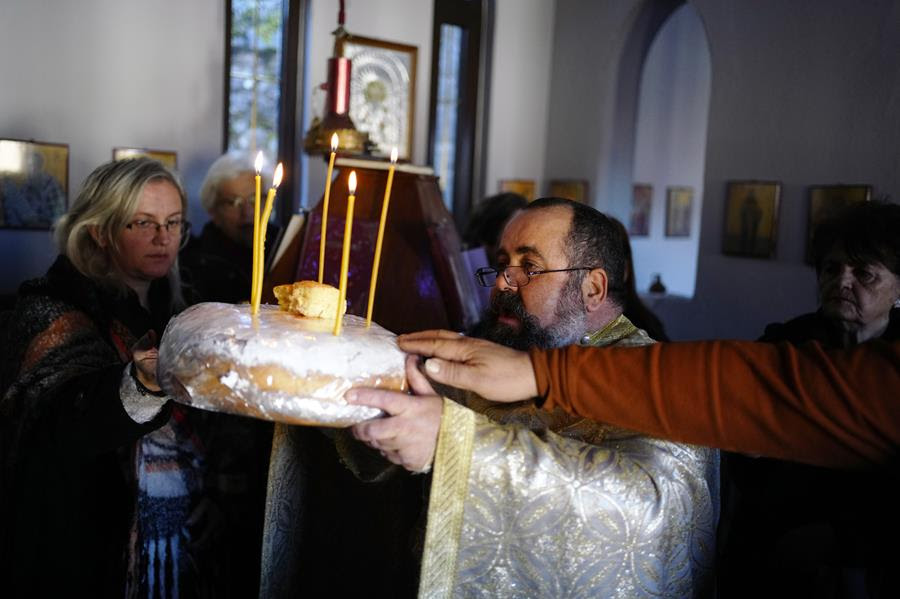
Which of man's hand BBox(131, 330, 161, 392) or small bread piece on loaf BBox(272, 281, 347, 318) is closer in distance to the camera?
small bread piece on loaf BBox(272, 281, 347, 318)

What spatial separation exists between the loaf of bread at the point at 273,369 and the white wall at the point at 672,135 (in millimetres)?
7049

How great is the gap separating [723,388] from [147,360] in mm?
1189

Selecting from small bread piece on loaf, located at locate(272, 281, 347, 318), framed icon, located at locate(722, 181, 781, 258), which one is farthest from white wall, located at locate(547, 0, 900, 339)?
small bread piece on loaf, located at locate(272, 281, 347, 318)

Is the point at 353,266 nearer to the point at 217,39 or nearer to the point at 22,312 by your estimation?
the point at 22,312

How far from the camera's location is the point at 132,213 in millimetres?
2346

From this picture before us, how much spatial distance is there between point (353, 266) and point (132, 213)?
0.65 metres

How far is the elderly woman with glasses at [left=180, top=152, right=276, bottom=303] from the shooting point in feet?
13.2

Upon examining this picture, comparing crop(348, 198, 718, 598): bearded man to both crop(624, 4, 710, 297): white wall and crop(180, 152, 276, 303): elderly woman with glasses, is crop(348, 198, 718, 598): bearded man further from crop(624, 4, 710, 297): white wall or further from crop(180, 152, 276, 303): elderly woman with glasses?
crop(624, 4, 710, 297): white wall

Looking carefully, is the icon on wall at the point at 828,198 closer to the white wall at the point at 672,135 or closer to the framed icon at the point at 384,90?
the white wall at the point at 672,135

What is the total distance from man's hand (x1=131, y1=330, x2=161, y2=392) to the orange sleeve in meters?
0.86

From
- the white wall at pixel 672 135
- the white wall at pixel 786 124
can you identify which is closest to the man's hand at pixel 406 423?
the white wall at pixel 786 124

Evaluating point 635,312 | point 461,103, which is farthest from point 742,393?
point 461,103

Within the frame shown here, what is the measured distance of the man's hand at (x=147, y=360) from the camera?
1.80m

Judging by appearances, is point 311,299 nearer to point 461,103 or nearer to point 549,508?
point 549,508
